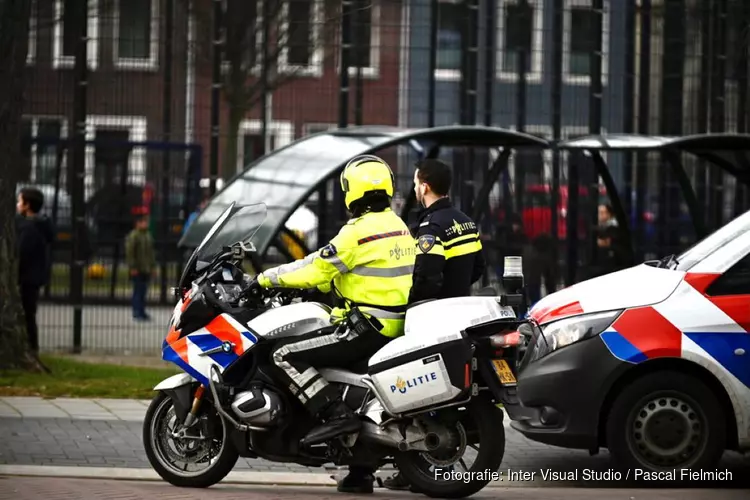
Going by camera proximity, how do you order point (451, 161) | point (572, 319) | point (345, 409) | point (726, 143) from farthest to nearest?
point (451, 161) → point (726, 143) → point (572, 319) → point (345, 409)

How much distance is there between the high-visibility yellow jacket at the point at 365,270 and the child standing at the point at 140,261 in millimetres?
7204

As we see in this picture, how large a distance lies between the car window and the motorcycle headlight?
575 millimetres

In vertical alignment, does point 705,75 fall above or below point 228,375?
above

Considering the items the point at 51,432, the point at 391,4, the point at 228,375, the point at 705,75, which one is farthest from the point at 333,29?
the point at 228,375

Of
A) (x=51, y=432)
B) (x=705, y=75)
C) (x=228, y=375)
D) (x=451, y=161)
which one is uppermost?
(x=705, y=75)

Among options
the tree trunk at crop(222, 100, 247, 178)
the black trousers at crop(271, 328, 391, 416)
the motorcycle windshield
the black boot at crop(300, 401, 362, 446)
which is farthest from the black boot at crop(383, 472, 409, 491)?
the tree trunk at crop(222, 100, 247, 178)

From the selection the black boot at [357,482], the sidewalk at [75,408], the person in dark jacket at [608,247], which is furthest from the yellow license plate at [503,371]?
the person in dark jacket at [608,247]

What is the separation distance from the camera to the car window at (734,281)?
27.1 feet

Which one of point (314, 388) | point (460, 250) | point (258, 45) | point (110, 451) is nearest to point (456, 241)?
point (460, 250)

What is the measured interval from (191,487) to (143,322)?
6.91 meters

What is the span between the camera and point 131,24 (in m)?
Result: 14.7

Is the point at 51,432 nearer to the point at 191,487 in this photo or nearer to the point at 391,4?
the point at 191,487

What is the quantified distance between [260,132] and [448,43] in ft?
6.90

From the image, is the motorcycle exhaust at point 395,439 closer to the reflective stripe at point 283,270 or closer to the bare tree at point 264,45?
the reflective stripe at point 283,270
